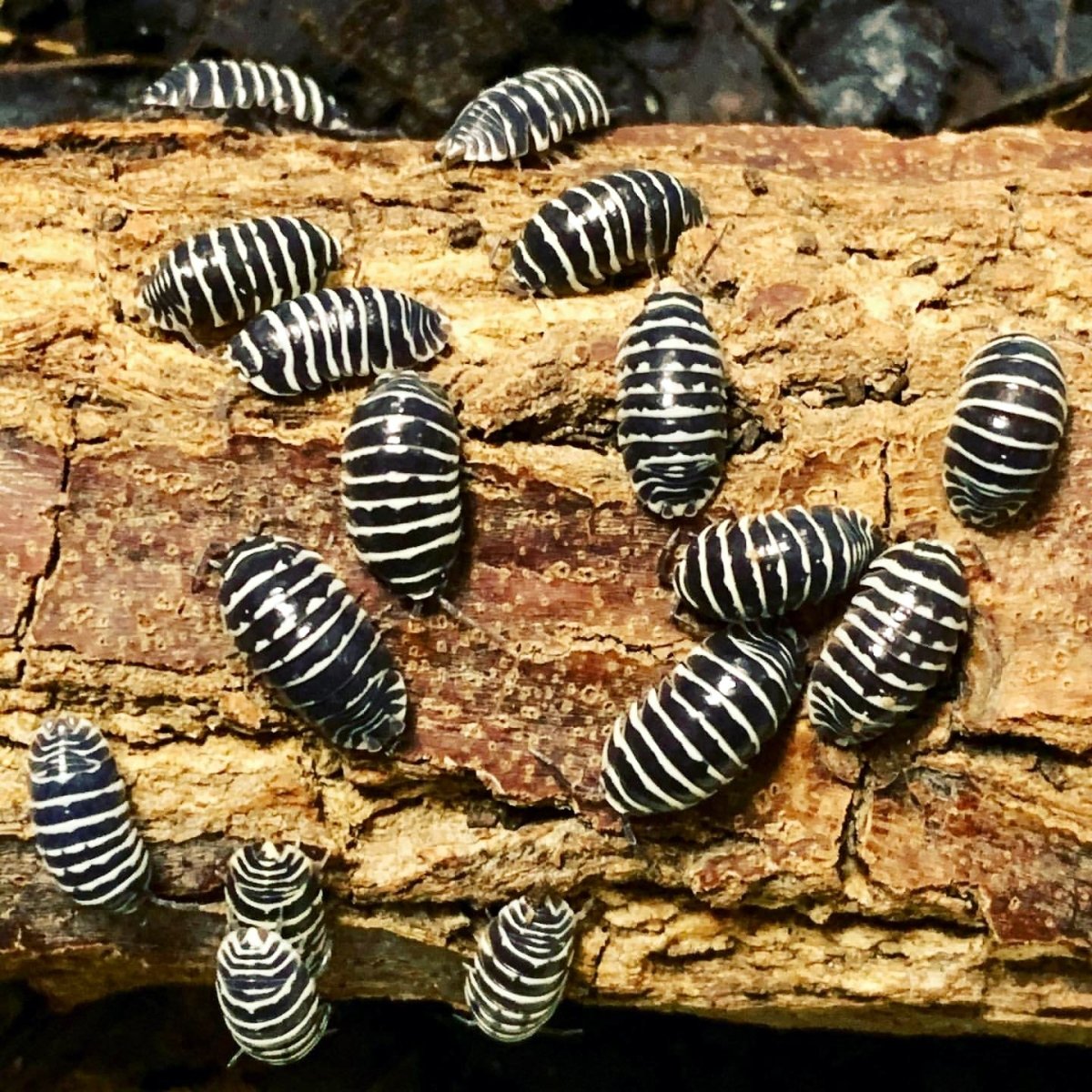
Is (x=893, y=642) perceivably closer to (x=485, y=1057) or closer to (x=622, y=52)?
(x=485, y=1057)

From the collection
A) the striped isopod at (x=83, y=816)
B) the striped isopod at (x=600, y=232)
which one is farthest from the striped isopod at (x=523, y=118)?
the striped isopod at (x=83, y=816)

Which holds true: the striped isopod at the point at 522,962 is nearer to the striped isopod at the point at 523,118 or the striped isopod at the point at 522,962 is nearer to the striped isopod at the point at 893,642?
the striped isopod at the point at 893,642

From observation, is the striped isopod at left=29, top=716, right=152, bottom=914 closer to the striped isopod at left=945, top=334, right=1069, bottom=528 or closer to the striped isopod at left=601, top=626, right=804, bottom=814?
the striped isopod at left=601, top=626, right=804, bottom=814

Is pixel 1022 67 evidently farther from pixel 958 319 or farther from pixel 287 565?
pixel 287 565

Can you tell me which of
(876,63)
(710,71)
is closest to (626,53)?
(710,71)

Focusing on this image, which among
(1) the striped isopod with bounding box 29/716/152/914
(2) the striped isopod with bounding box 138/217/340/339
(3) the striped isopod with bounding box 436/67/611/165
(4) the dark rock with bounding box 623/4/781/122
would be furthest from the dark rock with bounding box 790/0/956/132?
(1) the striped isopod with bounding box 29/716/152/914

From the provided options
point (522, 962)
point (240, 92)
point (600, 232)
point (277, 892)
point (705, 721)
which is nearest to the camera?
point (705, 721)
